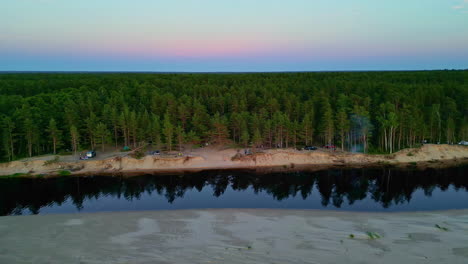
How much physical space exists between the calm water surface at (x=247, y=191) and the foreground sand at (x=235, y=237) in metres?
3.30

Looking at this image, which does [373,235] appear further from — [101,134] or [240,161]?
[101,134]

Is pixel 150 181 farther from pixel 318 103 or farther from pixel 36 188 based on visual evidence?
pixel 318 103

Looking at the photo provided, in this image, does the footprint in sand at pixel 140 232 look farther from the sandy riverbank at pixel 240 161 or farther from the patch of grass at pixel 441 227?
the patch of grass at pixel 441 227

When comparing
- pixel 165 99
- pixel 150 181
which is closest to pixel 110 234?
pixel 150 181

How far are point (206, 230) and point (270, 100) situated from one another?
40847mm

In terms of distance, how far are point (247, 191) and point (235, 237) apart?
1613 cm

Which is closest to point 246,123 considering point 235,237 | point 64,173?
point 64,173

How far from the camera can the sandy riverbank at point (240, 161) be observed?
46969mm

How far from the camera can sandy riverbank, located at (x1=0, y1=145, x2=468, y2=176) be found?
46969 millimetres

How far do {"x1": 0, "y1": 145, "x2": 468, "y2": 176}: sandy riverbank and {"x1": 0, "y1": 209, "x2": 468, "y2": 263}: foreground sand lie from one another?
17189 mm

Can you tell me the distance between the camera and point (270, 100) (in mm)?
61531

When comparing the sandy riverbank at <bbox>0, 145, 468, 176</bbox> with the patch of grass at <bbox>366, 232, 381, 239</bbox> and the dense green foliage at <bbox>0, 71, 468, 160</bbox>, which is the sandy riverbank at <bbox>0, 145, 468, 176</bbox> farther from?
the patch of grass at <bbox>366, 232, 381, 239</bbox>

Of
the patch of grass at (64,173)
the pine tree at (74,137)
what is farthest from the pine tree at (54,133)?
the patch of grass at (64,173)

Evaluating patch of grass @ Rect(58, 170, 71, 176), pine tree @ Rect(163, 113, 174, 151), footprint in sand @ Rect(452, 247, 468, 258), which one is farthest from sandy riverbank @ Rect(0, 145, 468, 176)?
footprint in sand @ Rect(452, 247, 468, 258)
